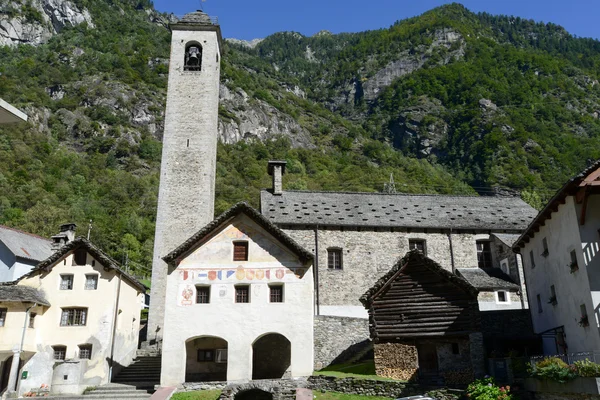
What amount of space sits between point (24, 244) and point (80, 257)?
14.5 metres

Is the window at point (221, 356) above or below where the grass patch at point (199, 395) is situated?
above

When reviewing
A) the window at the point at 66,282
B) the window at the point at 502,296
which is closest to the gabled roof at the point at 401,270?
the window at the point at 502,296

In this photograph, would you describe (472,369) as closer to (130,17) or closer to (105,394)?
(105,394)

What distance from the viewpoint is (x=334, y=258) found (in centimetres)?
3092

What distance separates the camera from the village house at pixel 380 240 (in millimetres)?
29094

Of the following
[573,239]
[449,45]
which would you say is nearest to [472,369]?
[573,239]

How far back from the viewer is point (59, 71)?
12088 centimetres

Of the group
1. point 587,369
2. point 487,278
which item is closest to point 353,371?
point 587,369

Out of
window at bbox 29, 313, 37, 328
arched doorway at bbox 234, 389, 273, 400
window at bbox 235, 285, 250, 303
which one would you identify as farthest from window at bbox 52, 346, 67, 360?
arched doorway at bbox 234, 389, 273, 400

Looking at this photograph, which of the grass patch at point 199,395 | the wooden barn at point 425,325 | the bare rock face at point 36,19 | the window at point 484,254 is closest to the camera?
the grass patch at point 199,395

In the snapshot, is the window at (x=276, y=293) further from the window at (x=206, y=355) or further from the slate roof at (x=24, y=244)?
the slate roof at (x=24, y=244)

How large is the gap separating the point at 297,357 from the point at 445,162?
109m

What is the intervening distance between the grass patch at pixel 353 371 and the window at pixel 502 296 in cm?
951

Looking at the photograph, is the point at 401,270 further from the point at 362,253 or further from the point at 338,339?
the point at 362,253
